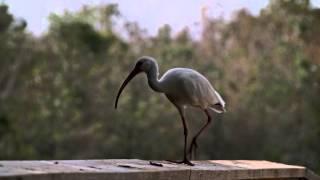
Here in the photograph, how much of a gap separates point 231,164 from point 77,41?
633 cm

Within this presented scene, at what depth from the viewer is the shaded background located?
8492mm

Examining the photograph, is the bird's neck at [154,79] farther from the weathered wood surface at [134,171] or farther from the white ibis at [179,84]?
the weathered wood surface at [134,171]

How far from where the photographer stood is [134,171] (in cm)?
188

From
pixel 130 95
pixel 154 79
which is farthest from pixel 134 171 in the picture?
pixel 130 95

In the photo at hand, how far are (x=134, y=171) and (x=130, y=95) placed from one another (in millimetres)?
6873

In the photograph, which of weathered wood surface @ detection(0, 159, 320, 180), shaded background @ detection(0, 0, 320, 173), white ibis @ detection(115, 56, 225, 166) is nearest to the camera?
weathered wood surface @ detection(0, 159, 320, 180)

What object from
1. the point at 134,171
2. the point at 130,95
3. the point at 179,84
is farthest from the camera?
the point at 130,95

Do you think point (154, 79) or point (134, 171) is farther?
point (154, 79)

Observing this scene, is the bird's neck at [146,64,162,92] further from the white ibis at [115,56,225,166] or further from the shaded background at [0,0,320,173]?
the shaded background at [0,0,320,173]

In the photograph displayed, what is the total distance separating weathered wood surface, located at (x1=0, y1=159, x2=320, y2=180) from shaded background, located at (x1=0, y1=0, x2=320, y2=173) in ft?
18.7

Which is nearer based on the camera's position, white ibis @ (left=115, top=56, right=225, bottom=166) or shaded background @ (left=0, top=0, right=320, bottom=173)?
white ibis @ (left=115, top=56, right=225, bottom=166)

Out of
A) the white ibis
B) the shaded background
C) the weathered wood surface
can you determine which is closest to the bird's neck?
the white ibis

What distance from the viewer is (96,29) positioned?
8.87 metres

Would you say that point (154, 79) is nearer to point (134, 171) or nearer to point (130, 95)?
point (134, 171)
